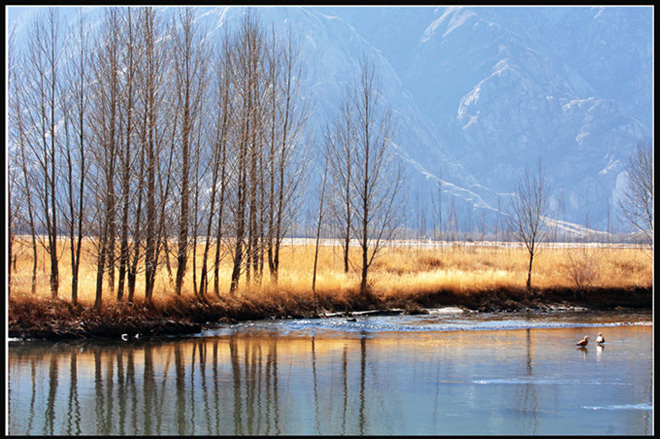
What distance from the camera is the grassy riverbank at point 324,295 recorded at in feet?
65.7

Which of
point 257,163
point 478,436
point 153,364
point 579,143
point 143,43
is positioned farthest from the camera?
point 579,143

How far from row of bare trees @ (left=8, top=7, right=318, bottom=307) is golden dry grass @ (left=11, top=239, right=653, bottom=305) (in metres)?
0.74

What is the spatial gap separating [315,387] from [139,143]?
33.8 feet

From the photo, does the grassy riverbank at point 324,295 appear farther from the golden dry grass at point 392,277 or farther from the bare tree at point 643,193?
the bare tree at point 643,193

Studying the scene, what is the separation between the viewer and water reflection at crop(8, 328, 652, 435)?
38.4ft

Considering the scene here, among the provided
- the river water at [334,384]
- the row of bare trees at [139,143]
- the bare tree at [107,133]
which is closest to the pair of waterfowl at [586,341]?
the river water at [334,384]

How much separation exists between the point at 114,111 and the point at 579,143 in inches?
6981

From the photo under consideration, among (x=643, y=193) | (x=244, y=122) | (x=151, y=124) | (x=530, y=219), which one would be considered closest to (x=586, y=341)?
(x=151, y=124)

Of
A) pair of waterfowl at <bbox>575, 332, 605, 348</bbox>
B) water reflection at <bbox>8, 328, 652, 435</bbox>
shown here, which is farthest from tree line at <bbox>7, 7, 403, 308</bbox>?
pair of waterfowl at <bbox>575, 332, 605, 348</bbox>

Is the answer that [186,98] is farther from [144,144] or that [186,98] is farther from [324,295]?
[324,295]

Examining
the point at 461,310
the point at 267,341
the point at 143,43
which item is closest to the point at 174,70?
the point at 143,43

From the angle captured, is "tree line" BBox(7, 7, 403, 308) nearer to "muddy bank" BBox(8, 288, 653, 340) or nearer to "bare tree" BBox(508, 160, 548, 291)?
"muddy bank" BBox(8, 288, 653, 340)

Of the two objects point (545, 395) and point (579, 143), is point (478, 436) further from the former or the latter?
point (579, 143)

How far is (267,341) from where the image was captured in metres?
20.1
